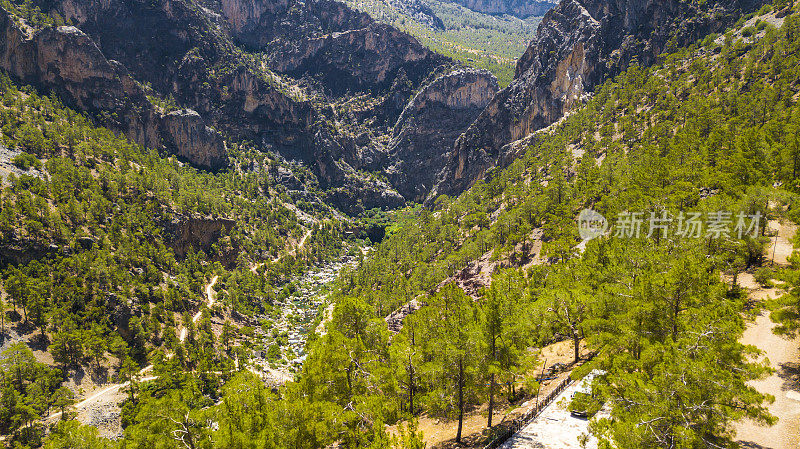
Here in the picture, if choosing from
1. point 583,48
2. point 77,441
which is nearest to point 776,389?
point 77,441

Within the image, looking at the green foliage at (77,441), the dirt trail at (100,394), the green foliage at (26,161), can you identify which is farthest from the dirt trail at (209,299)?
the green foliage at (77,441)

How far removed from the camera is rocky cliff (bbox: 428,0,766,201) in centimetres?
13800

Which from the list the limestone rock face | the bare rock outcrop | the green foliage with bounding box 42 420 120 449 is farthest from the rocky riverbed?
the limestone rock face

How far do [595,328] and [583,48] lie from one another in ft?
558

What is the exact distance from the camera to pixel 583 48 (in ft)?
545

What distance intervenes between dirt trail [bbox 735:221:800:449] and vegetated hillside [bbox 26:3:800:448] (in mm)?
2055

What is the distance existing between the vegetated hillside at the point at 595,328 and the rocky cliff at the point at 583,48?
4220 cm

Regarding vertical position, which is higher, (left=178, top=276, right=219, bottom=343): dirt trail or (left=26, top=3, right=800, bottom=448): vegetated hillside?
(left=26, top=3, right=800, bottom=448): vegetated hillside

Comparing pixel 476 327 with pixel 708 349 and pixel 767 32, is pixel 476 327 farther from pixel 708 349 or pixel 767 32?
pixel 767 32

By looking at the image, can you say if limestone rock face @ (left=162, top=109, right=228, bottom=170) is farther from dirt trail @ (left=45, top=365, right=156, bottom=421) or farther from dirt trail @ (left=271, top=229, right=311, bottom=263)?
dirt trail @ (left=45, top=365, right=156, bottom=421)

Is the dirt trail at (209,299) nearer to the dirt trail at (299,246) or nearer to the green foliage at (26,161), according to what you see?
the dirt trail at (299,246)

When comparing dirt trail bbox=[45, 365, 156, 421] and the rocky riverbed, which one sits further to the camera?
the rocky riverbed

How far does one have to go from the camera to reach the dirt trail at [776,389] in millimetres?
21203

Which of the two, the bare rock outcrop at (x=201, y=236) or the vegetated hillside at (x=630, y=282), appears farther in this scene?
the bare rock outcrop at (x=201, y=236)
